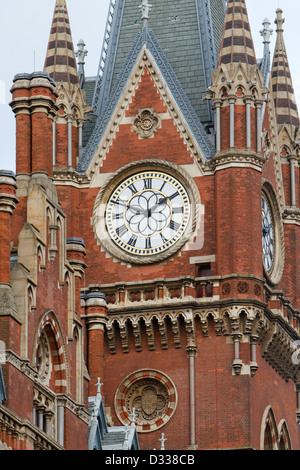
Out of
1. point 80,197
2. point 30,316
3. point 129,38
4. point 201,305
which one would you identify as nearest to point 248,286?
point 201,305

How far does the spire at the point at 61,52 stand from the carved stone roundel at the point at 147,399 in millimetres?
10138

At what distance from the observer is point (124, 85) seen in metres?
69.7

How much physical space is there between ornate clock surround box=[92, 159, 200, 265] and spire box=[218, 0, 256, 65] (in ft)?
12.3

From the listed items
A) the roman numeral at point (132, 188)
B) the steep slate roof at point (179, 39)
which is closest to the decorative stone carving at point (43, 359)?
the roman numeral at point (132, 188)

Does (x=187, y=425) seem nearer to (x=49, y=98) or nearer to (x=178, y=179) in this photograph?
(x=178, y=179)

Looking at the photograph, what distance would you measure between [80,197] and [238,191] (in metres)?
5.29

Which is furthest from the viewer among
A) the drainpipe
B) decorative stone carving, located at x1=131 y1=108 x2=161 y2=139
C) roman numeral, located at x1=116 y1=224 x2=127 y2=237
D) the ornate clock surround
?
decorative stone carving, located at x1=131 y1=108 x2=161 y2=139

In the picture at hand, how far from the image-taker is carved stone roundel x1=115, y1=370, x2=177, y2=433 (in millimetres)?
65500

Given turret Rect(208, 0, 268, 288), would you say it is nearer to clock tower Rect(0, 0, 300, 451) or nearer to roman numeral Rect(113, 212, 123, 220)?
clock tower Rect(0, 0, 300, 451)

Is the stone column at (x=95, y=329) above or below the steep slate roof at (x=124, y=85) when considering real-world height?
below

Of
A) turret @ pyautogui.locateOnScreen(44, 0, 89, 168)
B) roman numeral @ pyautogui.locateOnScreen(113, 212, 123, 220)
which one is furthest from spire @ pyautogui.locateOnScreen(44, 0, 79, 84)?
roman numeral @ pyautogui.locateOnScreen(113, 212, 123, 220)

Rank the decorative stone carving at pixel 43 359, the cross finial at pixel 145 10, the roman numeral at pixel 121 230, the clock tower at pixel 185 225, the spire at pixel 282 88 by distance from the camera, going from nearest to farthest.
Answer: the decorative stone carving at pixel 43 359
the clock tower at pixel 185 225
the roman numeral at pixel 121 230
the cross finial at pixel 145 10
the spire at pixel 282 88

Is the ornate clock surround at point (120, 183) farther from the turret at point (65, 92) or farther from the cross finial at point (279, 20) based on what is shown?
the cross finial at point (279, 20)

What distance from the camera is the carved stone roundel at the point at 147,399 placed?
2579 inches
